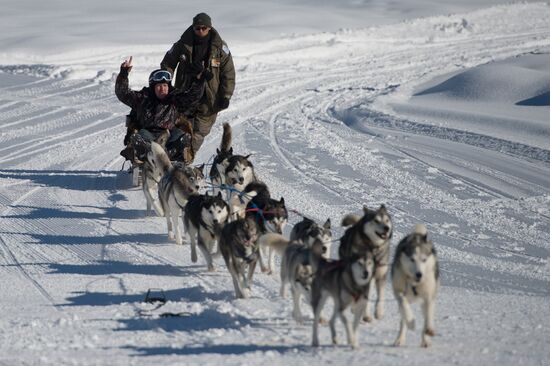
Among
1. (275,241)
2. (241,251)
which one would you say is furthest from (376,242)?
(241,251)

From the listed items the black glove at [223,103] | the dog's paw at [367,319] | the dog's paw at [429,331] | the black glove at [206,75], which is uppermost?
the black glove at [206,75]

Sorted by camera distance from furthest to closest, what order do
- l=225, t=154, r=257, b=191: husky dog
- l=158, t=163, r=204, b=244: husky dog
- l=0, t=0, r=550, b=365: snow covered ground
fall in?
l=225, t=154, r=257, b=191: husky dog
l=158, t=163, r=204, b=244: husky dog
l=0, t=0, r=550, b=365: snow covered ground

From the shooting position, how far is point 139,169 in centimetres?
1116

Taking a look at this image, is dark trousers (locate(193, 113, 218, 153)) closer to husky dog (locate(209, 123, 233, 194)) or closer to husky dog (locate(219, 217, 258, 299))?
husky dog (locate(209, 123, 233, 194))

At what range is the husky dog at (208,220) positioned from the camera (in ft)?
25.4

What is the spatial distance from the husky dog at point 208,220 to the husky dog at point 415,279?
212 centimetres

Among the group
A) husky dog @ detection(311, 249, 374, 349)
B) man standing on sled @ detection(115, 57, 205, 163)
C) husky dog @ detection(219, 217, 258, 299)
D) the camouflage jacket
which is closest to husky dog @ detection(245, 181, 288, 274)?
husky dog @ detection(219, 217, 258, 299)

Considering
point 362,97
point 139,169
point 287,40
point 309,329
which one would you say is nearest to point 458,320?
point 309,329

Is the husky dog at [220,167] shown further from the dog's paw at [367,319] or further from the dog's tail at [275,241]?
the dog's paw at [367,319]

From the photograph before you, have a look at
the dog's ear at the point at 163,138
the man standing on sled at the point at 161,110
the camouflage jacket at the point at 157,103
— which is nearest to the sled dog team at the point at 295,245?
the dog's ear at the point at 163,138

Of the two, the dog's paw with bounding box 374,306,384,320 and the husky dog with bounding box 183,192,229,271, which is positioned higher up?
the husky dog with bounding box 183,192,229,271

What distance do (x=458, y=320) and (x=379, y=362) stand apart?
1157 mm

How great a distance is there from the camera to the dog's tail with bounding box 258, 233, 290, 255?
6859 mm

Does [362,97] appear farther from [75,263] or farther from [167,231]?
[75,263]
